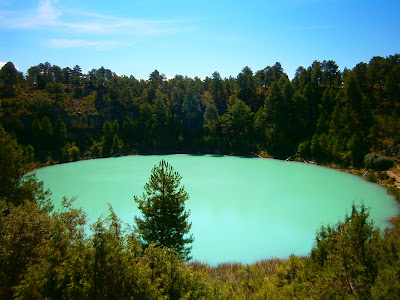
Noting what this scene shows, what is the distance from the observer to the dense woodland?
24.1ft

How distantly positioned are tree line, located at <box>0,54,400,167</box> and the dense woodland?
0.25 meters

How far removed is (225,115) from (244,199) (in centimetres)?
3573

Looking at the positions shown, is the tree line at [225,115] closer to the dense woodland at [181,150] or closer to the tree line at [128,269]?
the dense woodland at [181,150]

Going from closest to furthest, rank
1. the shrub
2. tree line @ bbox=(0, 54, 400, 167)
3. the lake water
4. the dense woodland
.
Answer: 1. the dense woodland
2. the lake water
3. the shrub
4. tree line @ bbox=(0, 54, 400, 167)

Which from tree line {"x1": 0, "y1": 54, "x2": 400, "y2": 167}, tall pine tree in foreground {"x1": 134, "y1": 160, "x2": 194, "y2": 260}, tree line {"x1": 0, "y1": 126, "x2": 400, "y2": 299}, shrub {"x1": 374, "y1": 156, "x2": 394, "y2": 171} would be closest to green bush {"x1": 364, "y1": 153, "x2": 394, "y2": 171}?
shrub {"x1": 374, "y1": 156, "x2": 394, "y2": 171}

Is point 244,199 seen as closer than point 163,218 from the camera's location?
No

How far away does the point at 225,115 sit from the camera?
6078cm

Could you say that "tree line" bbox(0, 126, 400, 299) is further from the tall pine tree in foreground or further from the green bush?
the green bush

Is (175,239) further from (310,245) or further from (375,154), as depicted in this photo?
(375,154)

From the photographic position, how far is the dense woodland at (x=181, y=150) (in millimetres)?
7340

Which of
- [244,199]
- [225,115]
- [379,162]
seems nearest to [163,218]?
[244,199]

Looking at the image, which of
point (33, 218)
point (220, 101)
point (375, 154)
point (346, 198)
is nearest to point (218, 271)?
point (33, 218)

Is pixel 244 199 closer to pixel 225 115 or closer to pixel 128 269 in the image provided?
pixel 128 269

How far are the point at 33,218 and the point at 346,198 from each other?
26.6 meters
